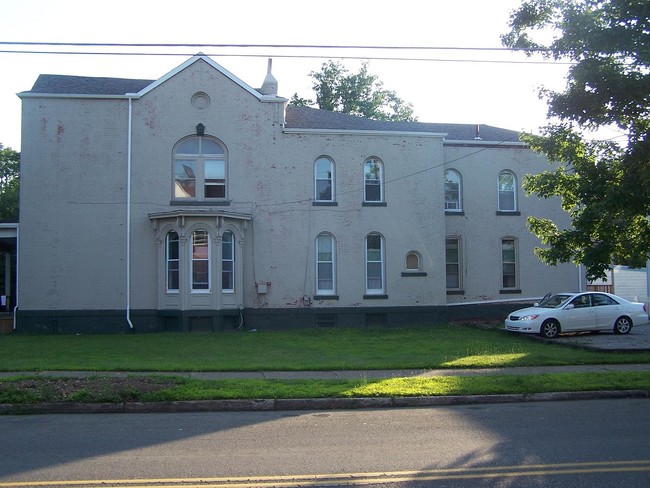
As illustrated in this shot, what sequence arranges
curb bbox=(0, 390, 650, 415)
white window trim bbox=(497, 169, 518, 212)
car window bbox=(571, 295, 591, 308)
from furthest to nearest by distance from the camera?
white window trim bbox=(497, 169, 518, 212) < car window bbox=(571, 295, 591, 308) < curb bbox=(0, 390, 650, 415)

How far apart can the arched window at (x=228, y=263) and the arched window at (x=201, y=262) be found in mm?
642

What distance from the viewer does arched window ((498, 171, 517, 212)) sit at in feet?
88.6

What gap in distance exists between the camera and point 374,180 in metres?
25.0

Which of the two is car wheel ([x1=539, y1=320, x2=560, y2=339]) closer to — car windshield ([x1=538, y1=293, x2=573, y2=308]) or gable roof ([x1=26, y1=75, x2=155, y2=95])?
car windshield ([x1=538, y1=293, x2=573, y2=308])

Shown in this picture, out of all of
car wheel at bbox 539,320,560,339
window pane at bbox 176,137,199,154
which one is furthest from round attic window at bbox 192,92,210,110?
car wheel at bbox 539,320,560,339

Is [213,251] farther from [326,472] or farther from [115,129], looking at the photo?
[326,472]

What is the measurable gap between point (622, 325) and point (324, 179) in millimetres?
11489

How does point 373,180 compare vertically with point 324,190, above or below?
above

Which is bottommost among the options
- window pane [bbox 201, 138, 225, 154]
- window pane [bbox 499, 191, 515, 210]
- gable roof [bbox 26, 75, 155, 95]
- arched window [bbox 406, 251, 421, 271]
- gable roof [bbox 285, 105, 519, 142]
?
arched window [bbox 406, 251, 421, 271]

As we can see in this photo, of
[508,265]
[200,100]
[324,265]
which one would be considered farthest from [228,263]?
[508,265]

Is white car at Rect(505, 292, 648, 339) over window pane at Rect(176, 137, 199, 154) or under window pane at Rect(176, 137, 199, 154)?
under

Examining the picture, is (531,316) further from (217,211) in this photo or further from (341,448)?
(341,448)

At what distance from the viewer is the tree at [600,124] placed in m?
12.0

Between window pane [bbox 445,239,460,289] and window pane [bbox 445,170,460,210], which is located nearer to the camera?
window pane [bbox 445,239,460,289]
